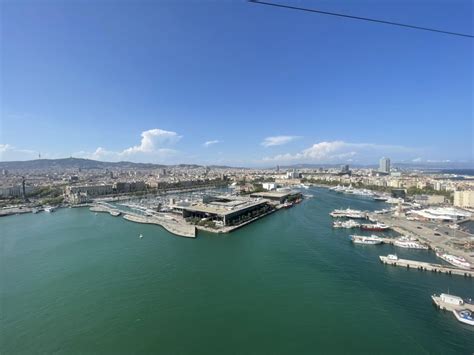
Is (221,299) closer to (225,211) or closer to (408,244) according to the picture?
(408,244)

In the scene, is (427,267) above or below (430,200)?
below

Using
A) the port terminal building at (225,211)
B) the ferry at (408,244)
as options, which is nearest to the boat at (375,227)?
the ferry at (408,244)

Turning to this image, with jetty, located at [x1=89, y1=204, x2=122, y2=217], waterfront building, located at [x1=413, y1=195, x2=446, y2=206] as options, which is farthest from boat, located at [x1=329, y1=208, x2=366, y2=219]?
jetty, located at [x1=89, y1=204, x2=122, y2=217]

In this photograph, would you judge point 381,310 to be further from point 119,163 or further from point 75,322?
point 119,163

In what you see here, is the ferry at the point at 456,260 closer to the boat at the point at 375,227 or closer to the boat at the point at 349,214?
the boat at the point at 375,227

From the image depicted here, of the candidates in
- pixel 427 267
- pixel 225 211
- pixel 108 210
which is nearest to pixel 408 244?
pixel 427 267
